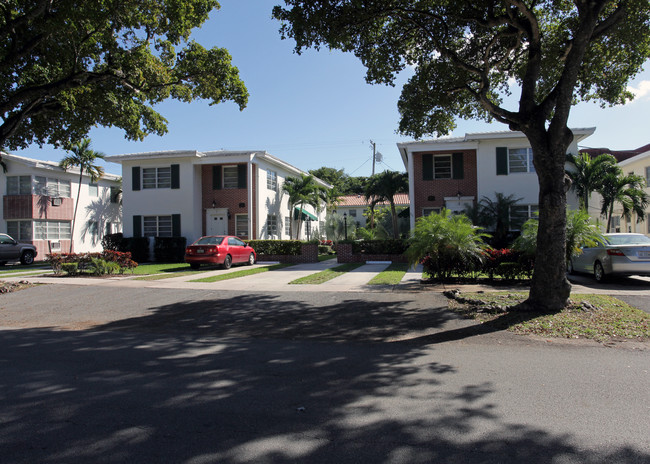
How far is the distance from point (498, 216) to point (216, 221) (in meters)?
15.0

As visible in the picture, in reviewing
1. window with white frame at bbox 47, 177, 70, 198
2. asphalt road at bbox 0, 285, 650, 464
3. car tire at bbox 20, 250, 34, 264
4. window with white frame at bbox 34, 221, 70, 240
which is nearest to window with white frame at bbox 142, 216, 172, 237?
car tire at bbox 20, 250, 34, 264

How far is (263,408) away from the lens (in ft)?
12.7

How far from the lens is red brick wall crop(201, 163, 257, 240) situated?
24297mm

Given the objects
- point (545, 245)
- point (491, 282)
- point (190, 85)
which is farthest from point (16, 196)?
point (545, 245)

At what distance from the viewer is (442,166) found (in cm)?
2270

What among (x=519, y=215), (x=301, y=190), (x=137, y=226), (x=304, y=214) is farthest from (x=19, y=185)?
(x=519, y=215)

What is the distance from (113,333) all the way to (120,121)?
28.2ft

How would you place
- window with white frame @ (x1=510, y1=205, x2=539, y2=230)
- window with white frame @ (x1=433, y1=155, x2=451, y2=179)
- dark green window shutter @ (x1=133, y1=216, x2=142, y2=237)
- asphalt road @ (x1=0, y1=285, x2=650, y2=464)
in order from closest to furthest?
asphalt road @ (x1=0, y1=285, x2=650, y2=464) < window with white frame @ (x1=510, y1=205, x2=539, y2=230) < window with white frame @ (x1=433, y1=155, x2=451, y2=179) < dark green window shutter @ (x1=133, y1=216, x2=142, y2=237)

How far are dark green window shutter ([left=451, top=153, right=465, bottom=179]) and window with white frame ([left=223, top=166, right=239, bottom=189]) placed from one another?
11901 mm

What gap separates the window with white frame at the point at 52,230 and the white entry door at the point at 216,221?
12310 mm

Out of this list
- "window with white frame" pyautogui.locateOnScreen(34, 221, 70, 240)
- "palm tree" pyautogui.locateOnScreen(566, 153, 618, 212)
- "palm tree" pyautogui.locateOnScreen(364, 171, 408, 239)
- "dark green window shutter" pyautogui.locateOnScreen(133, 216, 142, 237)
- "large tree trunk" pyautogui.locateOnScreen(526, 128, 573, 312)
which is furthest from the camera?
"window with white frame" pyautogui.locateOnScreen(34, 221, 70, 240)

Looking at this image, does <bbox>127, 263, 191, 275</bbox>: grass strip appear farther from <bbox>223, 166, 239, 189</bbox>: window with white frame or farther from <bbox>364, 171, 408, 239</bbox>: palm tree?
<bbox>364, 171, 408, 239</bbox>: palm tree

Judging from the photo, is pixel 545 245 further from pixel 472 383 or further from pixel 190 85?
pixel 190 85

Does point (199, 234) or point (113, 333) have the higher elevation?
point (199, 234)
